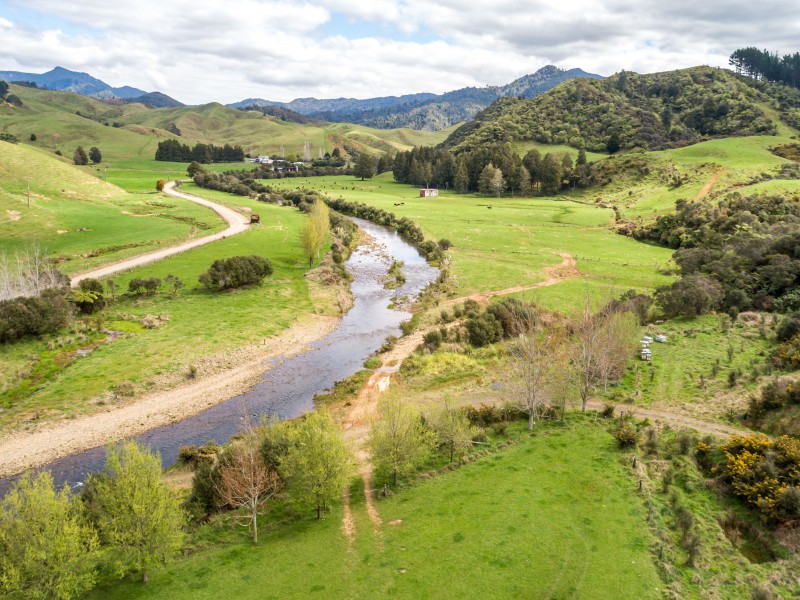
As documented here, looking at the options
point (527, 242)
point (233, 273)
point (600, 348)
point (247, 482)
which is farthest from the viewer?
point (527, 242)

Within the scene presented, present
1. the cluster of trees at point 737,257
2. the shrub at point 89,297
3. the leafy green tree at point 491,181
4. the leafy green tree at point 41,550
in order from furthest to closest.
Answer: the leafy green tree at point 491,181
the cluster of trees at point 737,257
the shrub at point 89,297
the leafy green tree at point 41,550

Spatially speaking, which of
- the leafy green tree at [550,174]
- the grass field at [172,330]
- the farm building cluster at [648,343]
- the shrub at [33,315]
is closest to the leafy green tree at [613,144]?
the leafy green tree at [550,174]

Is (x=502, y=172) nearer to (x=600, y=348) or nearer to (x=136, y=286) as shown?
(x=136, y=286)

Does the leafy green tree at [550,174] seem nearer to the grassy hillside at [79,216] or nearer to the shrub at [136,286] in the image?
the grassy hillside at [79,216]

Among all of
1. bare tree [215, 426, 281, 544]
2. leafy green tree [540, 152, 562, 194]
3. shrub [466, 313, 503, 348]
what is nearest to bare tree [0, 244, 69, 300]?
bare tree [215, 426, 281, 544]

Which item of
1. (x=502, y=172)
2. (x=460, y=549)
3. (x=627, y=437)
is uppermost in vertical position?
(x=502, y=172)

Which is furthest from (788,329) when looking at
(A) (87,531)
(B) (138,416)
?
(B) (138,416)

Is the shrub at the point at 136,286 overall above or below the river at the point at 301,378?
above

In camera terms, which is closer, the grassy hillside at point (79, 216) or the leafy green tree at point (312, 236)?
the grassy hillside at point (79, 216)
